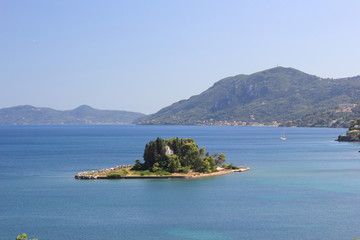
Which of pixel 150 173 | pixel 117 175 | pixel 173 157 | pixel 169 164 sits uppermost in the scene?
pixel 173 157

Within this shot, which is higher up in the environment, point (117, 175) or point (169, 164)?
point (169, 164)

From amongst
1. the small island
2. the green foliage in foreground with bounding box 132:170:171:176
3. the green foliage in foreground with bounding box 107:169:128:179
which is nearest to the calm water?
the green foliage in foreground with bounding box 107:169:128:179

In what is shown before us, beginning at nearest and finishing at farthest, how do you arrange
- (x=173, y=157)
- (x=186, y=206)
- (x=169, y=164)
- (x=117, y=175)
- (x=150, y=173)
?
(x=186, y=206) → (x=117, y=175) → (x=150, y=173) → (x=173, y=157) → (x=169, y=164)

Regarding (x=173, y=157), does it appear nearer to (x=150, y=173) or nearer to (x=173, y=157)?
(x=173, y=157)

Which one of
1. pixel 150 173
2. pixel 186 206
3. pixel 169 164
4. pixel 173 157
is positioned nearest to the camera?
pixel 186 206

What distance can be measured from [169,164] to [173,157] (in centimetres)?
147

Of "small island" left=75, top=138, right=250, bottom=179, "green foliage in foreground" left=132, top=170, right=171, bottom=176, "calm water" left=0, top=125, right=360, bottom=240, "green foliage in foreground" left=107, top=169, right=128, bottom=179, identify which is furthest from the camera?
"small island" left=75, top=138, right=250, bottom=179

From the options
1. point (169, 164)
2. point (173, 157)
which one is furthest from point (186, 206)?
point (169, 164)

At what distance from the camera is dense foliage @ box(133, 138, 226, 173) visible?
9400 centimetres

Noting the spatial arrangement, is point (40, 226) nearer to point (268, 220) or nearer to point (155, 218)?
point (155, 218)

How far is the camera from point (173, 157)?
307 ft

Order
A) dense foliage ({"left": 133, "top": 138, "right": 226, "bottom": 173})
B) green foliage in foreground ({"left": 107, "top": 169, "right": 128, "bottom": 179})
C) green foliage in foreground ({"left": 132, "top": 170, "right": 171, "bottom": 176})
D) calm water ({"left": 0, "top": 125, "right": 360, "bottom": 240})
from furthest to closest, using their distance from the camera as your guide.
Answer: dense foliage ({"left": 133, "top": 138, "right": 226, "bottom": 173})
green foliage in foreground ({"left": 132, "top": 170, "right": 171, "bottom": 176})
green foliage in foreground ({"left": 107, "top": 169, "right": 128, "bottom": 179})
calm water ({"left": 0, "top": 125, "right": 360, "bottom": 240})

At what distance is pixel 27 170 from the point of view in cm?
10550

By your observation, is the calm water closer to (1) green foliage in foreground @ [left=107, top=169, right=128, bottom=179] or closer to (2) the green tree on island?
(1) green foliage in foreground @ [left=107, top=169, right=128, bottom=179]
